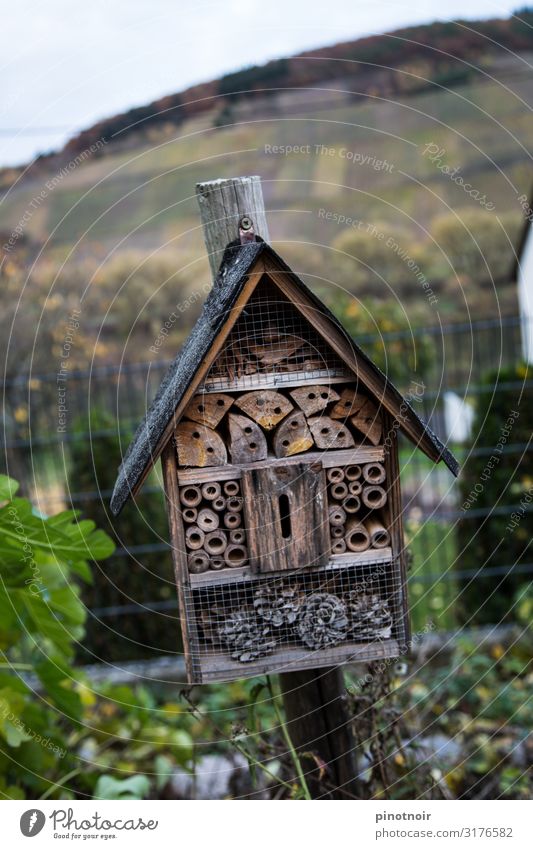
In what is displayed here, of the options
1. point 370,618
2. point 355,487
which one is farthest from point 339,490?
point 370,618

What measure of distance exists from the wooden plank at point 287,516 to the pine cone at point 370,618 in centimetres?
20

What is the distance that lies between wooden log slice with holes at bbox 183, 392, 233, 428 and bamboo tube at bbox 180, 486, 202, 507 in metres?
0.17

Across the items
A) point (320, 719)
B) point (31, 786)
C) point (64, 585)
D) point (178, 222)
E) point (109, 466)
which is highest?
point (178, 222)

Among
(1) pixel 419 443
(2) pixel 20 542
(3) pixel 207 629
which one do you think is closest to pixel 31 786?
(2) pixel 20 542

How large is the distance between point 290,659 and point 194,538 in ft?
1.39

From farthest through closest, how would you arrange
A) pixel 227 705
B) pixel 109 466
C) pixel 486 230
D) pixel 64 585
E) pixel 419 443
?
1. pixel 486 230
2. pixel 109 466
3. pixel 227 705
4. pixel 64 585
5. pixel 419 443

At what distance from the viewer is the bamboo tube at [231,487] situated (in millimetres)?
2168

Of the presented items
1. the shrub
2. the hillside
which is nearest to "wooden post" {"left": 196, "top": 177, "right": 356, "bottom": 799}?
the shrub

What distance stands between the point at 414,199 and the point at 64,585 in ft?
40.5

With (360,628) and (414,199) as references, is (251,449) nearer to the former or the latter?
(360,628)

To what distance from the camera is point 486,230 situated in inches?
509

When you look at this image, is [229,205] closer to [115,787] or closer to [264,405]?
[264,405]

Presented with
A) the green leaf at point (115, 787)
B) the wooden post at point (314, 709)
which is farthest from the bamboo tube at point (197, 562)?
the green leaf at point (115, 787)

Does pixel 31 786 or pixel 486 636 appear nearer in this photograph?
pixel 31 786
